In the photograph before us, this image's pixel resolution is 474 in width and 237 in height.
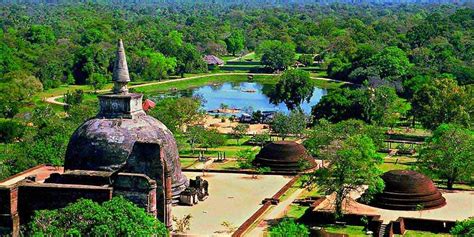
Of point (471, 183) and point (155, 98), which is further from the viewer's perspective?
point (155, 98)

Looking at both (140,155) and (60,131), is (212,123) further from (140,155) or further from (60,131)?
(140,155)

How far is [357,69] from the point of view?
343ft

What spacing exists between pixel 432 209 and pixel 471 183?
312 inches

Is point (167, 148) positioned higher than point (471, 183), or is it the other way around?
point (167, 148)

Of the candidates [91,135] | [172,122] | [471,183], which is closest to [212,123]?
[172,122]

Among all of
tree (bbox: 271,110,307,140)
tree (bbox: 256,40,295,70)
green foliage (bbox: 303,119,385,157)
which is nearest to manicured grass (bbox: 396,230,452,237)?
green foliage (bbox: 303,119,385,157)

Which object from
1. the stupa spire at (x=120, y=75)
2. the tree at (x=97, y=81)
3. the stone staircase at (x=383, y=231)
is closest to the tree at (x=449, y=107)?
the stone staircase at (x=383, y=231)

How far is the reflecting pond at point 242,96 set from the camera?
93875 mm

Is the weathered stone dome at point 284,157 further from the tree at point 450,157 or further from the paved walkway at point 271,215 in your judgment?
the tree at point 450,157

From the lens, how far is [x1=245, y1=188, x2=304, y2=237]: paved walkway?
3631cm

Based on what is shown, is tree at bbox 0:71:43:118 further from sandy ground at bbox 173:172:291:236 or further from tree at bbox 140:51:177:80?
sandy ground at bbox 173:172:291:236

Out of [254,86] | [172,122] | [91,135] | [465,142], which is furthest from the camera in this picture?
[254,86]

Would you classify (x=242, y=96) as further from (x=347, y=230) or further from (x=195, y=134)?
(x=347, y=230)

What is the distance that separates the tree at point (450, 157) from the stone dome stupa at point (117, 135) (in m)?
15.4
